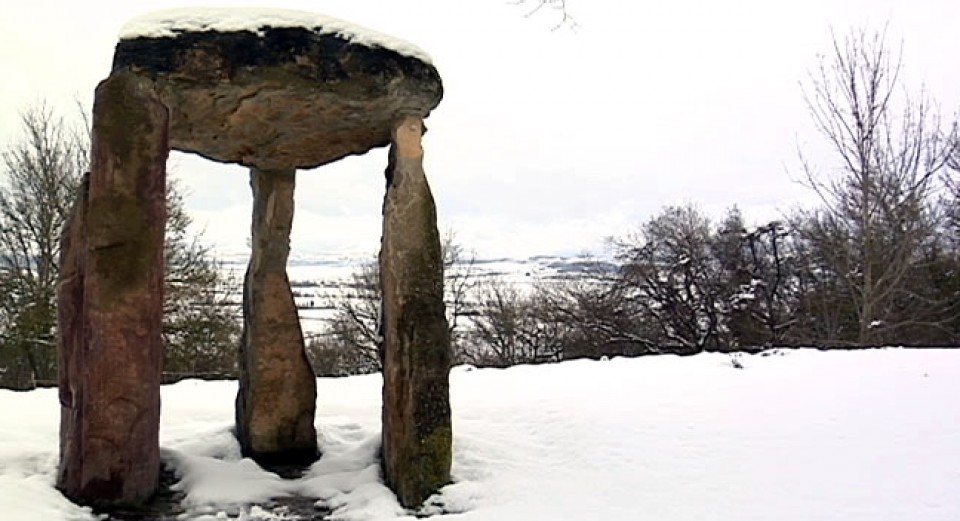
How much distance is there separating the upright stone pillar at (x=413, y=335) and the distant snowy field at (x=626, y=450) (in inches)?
8.9

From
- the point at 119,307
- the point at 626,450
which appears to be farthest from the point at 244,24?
the point at 626,450

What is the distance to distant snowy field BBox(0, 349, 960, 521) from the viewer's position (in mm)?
4551

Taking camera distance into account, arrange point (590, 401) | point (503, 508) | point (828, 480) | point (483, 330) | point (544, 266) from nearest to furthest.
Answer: point (503, 508)
point (828, 480)
point (590, 401)
point (483, 330)
point (544, 266)

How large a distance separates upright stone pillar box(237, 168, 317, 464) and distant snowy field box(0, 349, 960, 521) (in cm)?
25

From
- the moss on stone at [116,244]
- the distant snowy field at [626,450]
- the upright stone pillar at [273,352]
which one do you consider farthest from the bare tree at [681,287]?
the moss on stone at [116,244]

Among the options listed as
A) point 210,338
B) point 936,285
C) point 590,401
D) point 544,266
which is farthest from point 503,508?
point 544,266

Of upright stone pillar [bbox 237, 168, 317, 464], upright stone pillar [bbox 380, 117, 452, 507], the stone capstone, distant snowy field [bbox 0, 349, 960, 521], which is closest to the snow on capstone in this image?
the stone capstone

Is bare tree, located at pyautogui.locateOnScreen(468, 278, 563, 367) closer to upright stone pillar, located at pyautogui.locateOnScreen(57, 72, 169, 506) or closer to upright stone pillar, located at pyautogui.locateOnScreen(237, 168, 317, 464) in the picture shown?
upright stone pillar, located at pyautogui.locateOnScreen(237, 168, 317, 464)

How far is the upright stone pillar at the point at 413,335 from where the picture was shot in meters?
5.00

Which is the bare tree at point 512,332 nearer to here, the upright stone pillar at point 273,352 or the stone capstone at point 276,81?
the upright stone pillar at point 273,352

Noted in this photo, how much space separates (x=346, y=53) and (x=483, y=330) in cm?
1837

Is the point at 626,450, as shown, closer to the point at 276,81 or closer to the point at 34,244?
the point at 276,81

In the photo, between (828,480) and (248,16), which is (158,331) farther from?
(828,480)

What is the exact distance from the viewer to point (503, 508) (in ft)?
15.0
